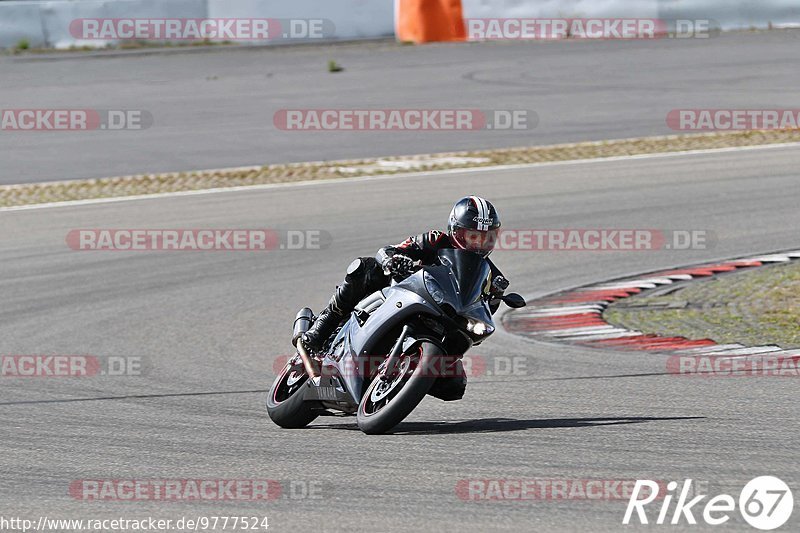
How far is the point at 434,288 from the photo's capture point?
24.3 feet

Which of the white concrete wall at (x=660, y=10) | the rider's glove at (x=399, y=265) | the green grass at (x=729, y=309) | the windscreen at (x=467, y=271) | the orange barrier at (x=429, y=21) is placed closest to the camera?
the windscreen at (x=467, y=271)

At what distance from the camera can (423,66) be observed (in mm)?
27516

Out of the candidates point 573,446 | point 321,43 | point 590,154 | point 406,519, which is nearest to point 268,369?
point 573,446

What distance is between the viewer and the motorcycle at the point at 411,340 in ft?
23.9

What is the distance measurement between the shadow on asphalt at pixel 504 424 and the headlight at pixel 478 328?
66cm

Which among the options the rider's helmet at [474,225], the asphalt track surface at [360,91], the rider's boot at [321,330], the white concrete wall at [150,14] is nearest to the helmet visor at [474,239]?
the rider's helmet at [474,225]

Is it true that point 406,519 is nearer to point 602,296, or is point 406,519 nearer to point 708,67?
point 602,296

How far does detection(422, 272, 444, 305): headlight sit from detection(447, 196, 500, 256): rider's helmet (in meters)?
0.28

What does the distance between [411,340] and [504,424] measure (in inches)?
36.9

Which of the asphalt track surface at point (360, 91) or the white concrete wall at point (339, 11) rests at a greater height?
the white concrete wall at point (339, 11)

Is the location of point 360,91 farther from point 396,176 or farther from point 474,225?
point 474,225

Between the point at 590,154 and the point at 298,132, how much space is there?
5333 millimetres

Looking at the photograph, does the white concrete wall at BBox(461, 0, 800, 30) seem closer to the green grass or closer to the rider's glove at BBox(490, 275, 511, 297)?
the green grass

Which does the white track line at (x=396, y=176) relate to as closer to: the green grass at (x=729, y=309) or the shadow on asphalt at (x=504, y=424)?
the green grass at (x=729, y=309)
